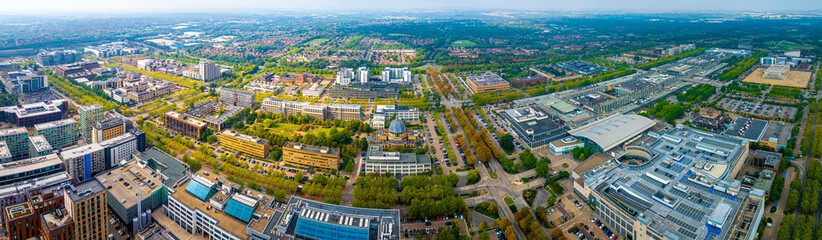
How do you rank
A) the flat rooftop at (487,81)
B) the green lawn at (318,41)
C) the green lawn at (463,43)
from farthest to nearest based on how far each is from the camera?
the green lawn at (318,41) < the green lawn at (463,43) < the flat rooftop at (487,81)

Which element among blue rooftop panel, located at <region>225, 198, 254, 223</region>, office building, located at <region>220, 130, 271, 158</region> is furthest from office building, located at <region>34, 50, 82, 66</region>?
blue rooftop panel, located at <region>225, 198, 254, 223</region>

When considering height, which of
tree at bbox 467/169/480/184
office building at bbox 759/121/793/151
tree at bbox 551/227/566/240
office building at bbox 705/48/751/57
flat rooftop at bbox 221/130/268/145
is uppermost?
office building at bbox 705/48/751/57

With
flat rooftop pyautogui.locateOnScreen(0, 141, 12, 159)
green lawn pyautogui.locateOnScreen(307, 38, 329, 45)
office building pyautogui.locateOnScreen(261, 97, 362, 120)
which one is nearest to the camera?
flat rooftop pyautogui.locateOnScreen(0, 141, 12, 159)

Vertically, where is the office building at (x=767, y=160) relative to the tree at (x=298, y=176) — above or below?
above

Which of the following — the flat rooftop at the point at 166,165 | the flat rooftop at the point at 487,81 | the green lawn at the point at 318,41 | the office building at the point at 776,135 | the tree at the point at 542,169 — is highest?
the green lawn at the point at 318,41

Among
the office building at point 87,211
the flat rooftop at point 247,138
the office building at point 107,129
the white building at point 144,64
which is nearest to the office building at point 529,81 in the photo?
the flat rooftop at point 247,138

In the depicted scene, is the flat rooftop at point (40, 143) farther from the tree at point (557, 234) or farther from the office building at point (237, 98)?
the tree at point (557, 234)

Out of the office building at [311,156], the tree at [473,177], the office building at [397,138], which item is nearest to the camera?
the tree at [473,177]

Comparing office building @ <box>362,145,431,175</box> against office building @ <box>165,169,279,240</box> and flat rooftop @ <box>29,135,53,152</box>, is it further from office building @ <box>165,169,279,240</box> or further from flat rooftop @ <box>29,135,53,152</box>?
flat rooftop @ <box>29,135,53,152</box>

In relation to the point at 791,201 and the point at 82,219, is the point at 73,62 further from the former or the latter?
the point at 791,201
